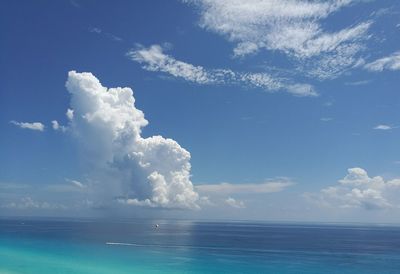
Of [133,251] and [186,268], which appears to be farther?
[133,251]

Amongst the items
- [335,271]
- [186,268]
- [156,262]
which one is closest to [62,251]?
[156,262]

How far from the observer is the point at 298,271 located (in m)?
62.9

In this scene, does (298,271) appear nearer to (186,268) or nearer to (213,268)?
(213,268)

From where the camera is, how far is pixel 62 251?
8325cm

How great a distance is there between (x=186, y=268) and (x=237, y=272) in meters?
8.54

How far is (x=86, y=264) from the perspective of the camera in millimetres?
65562

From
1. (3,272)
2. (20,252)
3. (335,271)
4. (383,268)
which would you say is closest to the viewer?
(3,272)

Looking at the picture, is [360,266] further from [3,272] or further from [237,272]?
[3,272]

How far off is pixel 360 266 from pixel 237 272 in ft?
88.0

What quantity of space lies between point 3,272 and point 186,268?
27416mm

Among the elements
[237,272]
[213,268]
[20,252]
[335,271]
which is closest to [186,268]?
[213,268]

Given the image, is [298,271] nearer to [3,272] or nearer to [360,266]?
[360,266]

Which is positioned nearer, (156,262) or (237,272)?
(237,272)

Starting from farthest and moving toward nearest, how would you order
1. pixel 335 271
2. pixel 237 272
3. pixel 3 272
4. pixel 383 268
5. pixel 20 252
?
1. pixel 20 252
2. pixel 383 268
3. pixel 335 271
4. pixel 237 272
5. pixel 3 272
